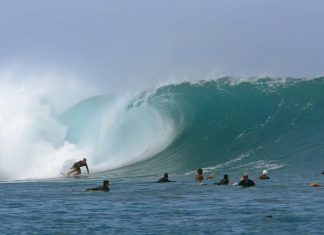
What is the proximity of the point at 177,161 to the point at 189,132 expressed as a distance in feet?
12.4

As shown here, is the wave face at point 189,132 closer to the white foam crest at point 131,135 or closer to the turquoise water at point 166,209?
the white foam crest at point 131,135

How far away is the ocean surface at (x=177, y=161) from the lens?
18.5 metres

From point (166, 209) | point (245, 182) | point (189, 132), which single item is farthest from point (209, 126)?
point (166, 209)

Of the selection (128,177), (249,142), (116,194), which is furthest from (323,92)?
(116,194)

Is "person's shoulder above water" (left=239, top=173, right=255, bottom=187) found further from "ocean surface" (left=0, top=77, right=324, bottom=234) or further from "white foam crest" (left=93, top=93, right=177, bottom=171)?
"white foam crest" (left=93, top=93, right=177, bottom=171)

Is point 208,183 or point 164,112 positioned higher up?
point 164,112

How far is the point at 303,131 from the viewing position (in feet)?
125

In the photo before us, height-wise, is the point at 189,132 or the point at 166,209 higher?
the point at 189,132

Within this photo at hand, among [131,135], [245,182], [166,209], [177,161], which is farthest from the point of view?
[131,135]

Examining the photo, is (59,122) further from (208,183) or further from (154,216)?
(154,216)

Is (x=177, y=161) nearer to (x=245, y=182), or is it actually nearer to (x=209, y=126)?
(x=209, y=126)

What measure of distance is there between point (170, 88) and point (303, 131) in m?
9.50

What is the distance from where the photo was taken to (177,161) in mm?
35812

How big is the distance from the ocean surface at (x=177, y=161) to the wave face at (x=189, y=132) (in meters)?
0.06
